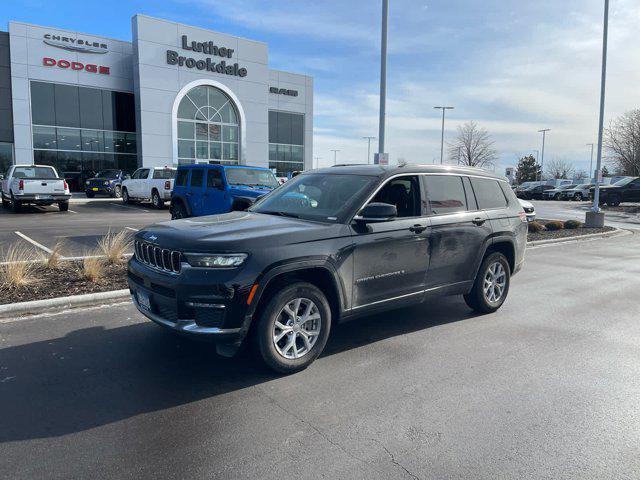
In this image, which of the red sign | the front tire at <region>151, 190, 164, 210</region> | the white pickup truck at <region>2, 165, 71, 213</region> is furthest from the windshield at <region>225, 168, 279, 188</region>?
the red sign

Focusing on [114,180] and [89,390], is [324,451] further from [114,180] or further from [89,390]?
[114,180]

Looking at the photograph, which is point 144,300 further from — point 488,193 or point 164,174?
point 164,174

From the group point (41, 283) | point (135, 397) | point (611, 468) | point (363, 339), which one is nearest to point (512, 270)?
point (363, 339)

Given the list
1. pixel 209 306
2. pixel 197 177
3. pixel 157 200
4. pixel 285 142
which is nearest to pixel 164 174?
pixel 157 200

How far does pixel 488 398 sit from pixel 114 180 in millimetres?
28869

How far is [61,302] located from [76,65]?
29616 millimetres

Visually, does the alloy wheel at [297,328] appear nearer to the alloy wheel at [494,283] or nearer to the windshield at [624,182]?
the alloy wheel at [494,283]

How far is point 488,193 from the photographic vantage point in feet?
21.1

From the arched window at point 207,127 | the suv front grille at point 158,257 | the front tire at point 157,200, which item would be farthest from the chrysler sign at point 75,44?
the suv front grille at point 158,257

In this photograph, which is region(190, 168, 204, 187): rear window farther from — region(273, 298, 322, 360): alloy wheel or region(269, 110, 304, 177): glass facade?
region(269, 110, 304, 177): glass facade

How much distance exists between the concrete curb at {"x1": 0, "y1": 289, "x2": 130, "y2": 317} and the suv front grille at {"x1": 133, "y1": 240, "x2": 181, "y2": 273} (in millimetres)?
2211

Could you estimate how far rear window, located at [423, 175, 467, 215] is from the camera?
18.3 feet

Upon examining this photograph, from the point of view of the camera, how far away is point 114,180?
29.1m

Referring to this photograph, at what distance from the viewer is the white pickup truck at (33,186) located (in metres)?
18.3
